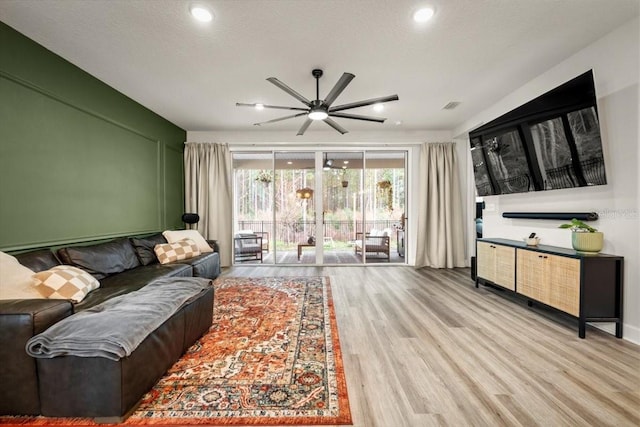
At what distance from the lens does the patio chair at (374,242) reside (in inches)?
217

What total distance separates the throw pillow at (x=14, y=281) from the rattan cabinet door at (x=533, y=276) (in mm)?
4473

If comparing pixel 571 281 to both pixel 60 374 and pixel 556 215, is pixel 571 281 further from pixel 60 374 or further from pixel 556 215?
pixel 60 374

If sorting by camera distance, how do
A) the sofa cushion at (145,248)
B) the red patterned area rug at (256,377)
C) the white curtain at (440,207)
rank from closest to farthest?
the red patterned area rug at (256,377) < the sofa cushion at (145,248) < the white curtain at (440,207)

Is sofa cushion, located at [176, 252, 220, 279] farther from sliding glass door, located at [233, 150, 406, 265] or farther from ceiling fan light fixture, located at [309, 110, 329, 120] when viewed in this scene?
ceiling fan light fixture, located at [309, 110, 329, 120]

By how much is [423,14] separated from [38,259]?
12.8 feet

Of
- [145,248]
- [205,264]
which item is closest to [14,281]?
[145,248]

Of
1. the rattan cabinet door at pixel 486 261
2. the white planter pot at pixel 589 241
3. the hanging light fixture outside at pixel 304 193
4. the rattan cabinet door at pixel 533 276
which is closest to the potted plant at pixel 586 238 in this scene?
the white planter pot at pixel 589 241

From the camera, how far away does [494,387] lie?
68.8 inches

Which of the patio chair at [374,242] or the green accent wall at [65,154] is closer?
the green accent wall at [65,154]

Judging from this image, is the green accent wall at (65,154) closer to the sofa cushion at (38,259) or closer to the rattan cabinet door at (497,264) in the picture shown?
the sofa cushion at (38,259)

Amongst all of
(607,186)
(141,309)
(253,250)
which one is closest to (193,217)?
(253,250)

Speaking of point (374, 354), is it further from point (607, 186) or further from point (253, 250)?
point (253, 250)

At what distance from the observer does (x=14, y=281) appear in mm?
1952

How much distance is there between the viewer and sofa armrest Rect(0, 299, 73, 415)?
1.38 meters
